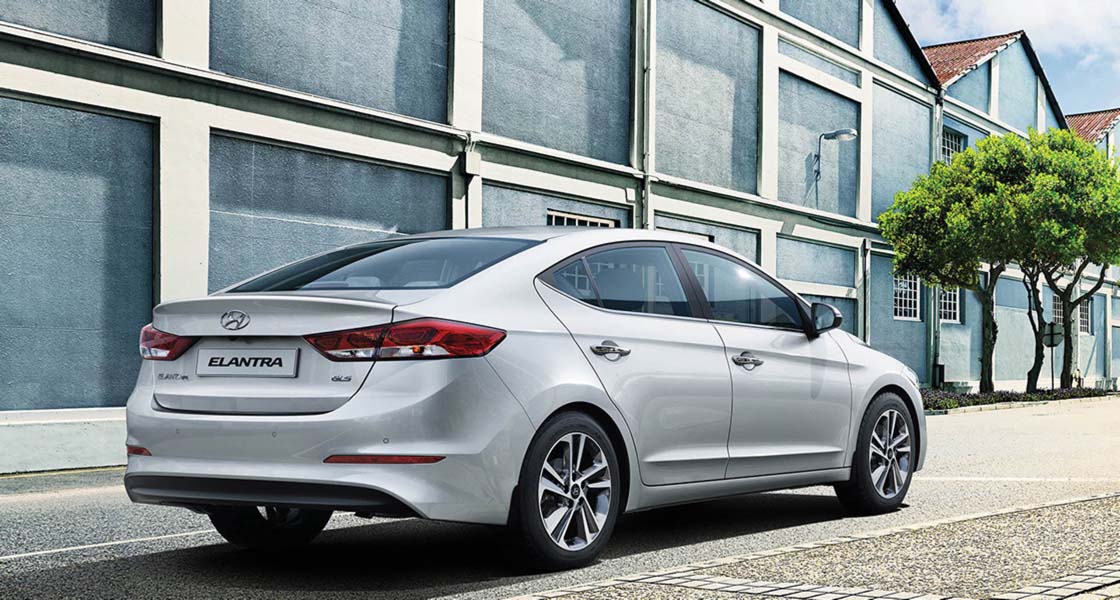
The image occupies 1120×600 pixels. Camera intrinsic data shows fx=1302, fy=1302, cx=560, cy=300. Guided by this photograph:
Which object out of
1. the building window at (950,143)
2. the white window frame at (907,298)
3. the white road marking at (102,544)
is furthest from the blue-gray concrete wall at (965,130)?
the white road marking at (102,544)

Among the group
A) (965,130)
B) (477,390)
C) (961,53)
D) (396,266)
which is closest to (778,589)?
(477,390)

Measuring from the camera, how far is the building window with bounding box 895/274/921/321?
33.1 meters

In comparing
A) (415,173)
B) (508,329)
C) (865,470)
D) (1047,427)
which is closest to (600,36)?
(415,173)

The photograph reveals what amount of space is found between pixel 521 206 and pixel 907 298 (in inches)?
655

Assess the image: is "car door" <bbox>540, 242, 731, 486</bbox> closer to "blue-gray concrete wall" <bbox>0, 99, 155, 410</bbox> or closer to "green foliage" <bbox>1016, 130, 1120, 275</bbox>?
"blue-gray concrete wall" <bbox>0, 99, 155, 410</bbox>

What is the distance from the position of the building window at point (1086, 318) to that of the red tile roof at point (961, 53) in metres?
11.2

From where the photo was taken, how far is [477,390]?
212 inches

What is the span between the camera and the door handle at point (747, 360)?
6.95m

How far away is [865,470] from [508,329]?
10.5 feet

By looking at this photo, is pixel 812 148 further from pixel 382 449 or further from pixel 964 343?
pixel 382 449

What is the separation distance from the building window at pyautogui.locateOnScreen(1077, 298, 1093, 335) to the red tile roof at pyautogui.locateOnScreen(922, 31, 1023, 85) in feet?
36.7

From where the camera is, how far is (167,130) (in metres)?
14.3

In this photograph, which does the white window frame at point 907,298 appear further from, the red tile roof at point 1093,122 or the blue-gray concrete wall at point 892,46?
the red tile roof at point 1093,122

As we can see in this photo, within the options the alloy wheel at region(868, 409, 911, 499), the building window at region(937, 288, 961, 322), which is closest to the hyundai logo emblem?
the alloy wheel at region(868, 409, 911, 499)
